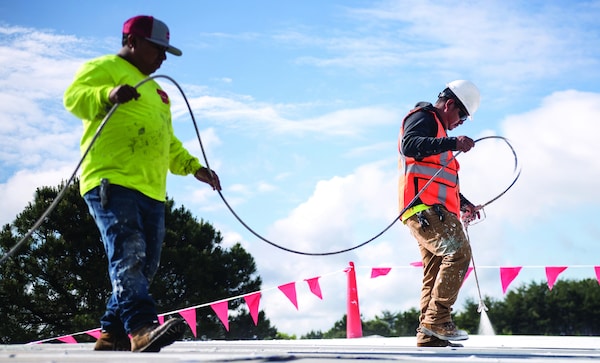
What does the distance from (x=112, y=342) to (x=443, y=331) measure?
230 centimetres

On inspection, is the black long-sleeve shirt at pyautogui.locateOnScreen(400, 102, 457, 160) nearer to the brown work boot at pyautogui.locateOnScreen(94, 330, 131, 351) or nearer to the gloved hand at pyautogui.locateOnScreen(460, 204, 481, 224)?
the gloved hand at pyautogui.locateOnScreen(460, 204, 481, 224)

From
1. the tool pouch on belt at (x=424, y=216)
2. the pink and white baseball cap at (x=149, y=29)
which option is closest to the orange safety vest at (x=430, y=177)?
→ the tool pouch on belt at (x=424, y=216)

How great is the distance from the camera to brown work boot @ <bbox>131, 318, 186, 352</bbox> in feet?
12.8

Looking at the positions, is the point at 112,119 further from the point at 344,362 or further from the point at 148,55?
the point at 344,362

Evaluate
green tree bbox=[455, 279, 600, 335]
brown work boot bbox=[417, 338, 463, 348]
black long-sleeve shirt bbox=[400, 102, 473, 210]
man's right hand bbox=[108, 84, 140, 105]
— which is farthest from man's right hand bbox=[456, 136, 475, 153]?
green tree bbox=[455, 279, 600, 335]

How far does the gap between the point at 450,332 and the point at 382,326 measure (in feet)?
82.1

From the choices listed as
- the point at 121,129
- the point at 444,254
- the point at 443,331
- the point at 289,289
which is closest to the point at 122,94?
the point at 121,129

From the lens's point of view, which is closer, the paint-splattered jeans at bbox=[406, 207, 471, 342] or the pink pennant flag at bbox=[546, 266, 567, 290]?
the paint-splattered jeans at bbox=[406, 207, 471, 342]

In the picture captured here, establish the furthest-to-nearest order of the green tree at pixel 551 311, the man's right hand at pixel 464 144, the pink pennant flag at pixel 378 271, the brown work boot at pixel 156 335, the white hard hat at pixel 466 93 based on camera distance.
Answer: the green tree at pixel 551 311 → the pink pennant flag at pixel 378 271 → the white hard hat at pixel 466 93 → the man's right hand at pixel 464 144 → the brown work boot at pixel 156 335

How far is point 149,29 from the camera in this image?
4.39m

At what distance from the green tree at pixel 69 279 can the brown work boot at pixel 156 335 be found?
23.8m

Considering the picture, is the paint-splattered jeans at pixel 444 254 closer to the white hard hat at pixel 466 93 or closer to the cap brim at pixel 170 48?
the white hard hat at pixel 466 93

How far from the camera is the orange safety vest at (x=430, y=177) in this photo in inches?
219

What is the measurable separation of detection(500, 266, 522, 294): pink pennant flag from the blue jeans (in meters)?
8.30
